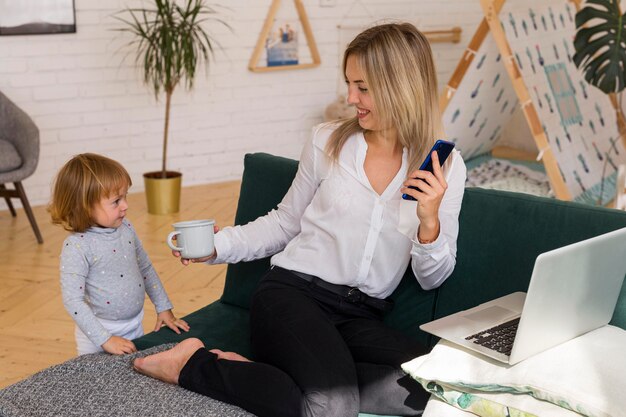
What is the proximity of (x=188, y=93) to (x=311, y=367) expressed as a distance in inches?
150

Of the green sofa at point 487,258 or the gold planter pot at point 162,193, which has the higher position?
the green sofa at point 487,258

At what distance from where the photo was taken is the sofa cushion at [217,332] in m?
2.21

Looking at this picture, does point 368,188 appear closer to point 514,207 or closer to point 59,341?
point 514,207

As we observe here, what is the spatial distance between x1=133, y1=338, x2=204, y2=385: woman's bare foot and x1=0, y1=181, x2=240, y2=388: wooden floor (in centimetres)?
104

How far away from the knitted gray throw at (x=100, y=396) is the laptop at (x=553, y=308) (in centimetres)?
54

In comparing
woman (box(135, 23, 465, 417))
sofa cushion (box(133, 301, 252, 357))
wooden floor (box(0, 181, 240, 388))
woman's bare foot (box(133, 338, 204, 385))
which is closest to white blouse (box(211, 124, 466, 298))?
woman (box(135, 23, 465, 417))

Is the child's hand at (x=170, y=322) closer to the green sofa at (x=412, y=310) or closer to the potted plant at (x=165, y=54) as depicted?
the green sofa at (x=412, y=310)

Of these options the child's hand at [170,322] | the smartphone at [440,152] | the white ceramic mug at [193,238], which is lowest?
the child's hand at [170,322]

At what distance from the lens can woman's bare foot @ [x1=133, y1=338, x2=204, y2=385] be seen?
76.8 inches

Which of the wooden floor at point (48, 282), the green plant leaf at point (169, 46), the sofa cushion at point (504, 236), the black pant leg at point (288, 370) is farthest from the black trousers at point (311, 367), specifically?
the green plant leaf at point (169, 46)

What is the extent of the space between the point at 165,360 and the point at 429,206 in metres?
0.73

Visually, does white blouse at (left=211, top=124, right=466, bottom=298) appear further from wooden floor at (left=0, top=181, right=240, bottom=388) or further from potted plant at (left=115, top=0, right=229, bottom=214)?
potted plant at (left=115, top=0, right=229, bottom=214)

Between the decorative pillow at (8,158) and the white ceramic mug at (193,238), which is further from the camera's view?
the decorative pillow at (8,158)

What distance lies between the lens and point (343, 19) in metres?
6.07
